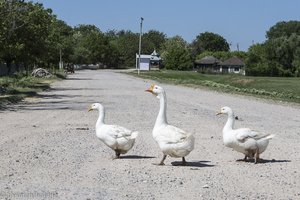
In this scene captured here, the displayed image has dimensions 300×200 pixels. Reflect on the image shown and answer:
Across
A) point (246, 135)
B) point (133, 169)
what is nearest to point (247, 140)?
point (246, 135)

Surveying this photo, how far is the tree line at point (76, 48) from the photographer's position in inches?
1678

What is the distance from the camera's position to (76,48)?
505ft

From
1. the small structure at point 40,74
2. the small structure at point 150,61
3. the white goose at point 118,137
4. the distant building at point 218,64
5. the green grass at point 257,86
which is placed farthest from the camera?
the distant building at point 218,64

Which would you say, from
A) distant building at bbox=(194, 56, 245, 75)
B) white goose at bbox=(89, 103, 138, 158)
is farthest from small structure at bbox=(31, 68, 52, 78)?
distant building at bbox=(194, 56, 245, 75)

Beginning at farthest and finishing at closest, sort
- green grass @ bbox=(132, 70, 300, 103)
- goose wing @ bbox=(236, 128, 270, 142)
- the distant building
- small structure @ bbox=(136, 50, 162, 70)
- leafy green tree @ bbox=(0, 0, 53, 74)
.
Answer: the distant building < small structure @ bbox=(136, 50, 162, 70) < green grass @ bbox=(132, 70, 300, 103) < leafy green tree @ bbox=(0, 0, 53, 74) < goose wing @ bbox=(236, 128, 270, 142)

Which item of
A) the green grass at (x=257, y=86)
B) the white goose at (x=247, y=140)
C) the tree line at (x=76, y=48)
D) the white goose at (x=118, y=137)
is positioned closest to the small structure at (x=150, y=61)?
the tree line at (x=76, y=48)

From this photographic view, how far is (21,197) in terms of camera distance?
867 centimetres

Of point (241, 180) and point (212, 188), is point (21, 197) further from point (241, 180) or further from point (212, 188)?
point (241, 180)

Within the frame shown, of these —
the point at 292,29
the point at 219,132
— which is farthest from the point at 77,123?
the point at 292,29

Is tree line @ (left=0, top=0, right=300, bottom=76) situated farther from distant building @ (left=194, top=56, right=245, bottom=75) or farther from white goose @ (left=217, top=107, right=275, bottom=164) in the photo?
→ white goose @ (left=217, top=107, right=275, bottom=164)

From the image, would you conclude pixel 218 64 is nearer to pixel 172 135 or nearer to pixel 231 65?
pixel 231 65

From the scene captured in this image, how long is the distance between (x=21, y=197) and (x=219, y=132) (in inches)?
401

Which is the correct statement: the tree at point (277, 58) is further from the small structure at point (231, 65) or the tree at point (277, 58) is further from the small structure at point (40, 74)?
the small structure at point (40, 74)

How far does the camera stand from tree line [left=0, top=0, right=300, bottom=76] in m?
42.6
